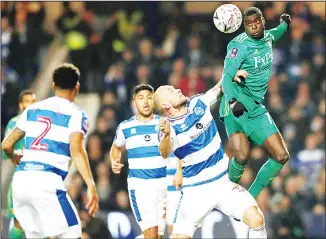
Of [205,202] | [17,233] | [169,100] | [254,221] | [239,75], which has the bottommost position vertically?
[17,233]

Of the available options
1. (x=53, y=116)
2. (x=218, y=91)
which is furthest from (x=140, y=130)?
(x=53, y=116)

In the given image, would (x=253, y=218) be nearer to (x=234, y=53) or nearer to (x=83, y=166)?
(x=83, y=166)

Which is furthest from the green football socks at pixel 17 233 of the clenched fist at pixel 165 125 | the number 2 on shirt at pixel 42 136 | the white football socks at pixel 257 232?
the white football socks at pixel 257 232

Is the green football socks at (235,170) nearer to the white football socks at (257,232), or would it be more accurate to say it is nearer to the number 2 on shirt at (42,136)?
the white football socks at (257,232)

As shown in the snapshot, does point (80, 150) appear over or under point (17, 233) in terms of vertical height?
over

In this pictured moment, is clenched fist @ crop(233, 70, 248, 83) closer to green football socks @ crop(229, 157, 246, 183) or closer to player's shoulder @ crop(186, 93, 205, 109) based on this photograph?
player's shoulder @ crop(186, 93, 205, 109)

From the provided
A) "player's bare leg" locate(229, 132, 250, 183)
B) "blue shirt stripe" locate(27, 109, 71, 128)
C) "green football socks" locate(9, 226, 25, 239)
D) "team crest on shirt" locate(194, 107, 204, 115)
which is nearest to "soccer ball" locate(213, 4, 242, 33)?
"team crest on shirt" locate(194, 107, 204, 115)

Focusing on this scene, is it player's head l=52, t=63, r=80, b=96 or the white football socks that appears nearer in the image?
the white football socks

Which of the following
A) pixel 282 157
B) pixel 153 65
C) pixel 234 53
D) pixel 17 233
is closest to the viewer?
pixel 234 53

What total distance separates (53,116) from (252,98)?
209 centimetres

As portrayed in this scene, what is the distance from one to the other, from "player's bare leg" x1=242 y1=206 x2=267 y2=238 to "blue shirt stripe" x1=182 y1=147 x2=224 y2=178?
1.84 ft

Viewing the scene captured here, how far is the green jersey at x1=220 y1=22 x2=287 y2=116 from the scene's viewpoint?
416 inches

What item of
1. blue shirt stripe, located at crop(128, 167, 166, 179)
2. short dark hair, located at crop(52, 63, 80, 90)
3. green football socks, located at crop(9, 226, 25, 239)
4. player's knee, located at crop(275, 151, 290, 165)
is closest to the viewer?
short dark hair, located at crop(52, 63, 80, 90)

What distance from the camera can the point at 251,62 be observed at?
10664 mm
